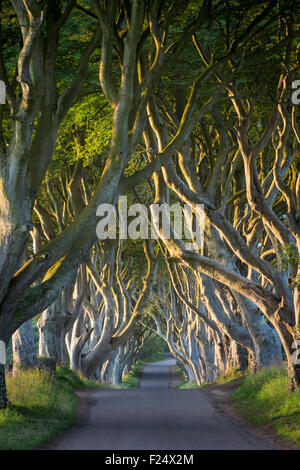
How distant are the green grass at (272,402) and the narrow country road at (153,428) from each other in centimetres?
57

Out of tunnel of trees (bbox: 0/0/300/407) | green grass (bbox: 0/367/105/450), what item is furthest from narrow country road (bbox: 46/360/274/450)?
tunnel of trees (bbox: 0/0/300/407)

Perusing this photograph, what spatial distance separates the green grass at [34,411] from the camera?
10.6 m

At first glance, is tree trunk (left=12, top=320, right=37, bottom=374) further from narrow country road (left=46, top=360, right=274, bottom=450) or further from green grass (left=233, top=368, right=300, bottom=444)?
green grass (left=233, top=368, right=300, bottom=444)

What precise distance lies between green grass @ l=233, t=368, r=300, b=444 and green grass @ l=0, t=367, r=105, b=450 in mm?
4146

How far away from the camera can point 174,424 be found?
13.3 m

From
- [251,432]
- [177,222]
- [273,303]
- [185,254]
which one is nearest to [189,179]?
[185,254]

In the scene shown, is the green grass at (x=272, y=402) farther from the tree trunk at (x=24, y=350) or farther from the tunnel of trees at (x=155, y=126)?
the tree trunk at (x=24, y=350)

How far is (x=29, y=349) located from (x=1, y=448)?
31.5 feet

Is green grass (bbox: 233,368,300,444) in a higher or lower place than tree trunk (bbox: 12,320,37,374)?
lower

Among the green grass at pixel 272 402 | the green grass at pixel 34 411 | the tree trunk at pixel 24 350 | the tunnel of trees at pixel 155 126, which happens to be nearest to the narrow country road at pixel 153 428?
the green grass at pixel 34 411

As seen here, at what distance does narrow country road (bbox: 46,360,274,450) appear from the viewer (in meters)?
10.5

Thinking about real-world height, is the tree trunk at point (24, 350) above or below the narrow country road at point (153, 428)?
above

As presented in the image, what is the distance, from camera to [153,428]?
41.4 ft
